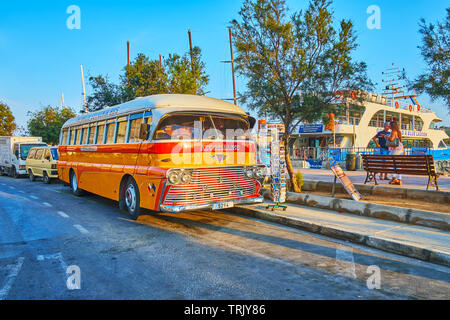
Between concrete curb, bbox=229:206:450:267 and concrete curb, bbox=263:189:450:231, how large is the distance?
1517mm

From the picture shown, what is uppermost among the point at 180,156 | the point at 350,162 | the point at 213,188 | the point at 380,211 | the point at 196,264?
the point at 180,156

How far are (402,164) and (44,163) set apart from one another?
16297 mm

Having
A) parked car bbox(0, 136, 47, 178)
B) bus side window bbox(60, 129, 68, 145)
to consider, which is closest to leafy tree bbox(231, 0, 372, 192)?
bus side window bbox(60, 129, 68, 145)

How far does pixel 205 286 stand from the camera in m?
3.97

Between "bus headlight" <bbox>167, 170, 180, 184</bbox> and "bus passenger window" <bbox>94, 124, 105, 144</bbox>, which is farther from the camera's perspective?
"bus passenger window" <bbox>94, 124, 105, 144</bbox>

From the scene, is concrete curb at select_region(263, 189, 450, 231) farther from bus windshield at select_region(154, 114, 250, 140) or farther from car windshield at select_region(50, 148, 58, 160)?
car windshield at select_region(50, 148, 58, 160)

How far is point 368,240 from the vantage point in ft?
18.8

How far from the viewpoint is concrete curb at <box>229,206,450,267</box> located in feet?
16.1

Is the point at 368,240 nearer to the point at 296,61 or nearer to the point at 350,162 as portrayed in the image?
the point at 296,61

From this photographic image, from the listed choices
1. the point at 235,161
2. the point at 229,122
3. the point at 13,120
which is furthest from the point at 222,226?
the point at 13,120

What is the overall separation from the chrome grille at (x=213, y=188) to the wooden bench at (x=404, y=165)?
429cm

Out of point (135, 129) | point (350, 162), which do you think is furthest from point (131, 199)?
point (350, 162)
